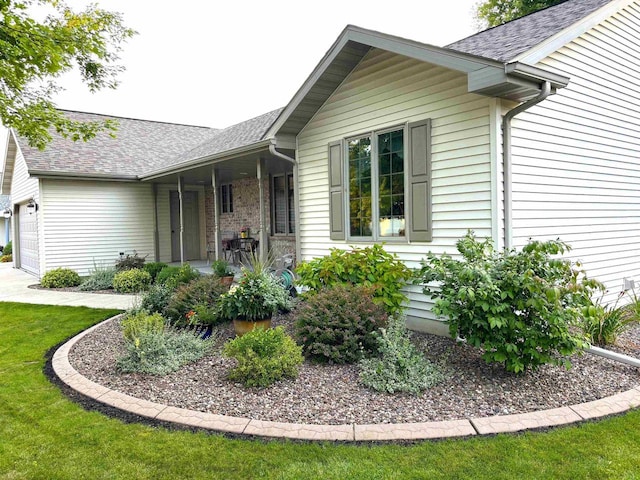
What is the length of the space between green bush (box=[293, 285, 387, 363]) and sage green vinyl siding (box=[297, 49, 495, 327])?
3.83 feet

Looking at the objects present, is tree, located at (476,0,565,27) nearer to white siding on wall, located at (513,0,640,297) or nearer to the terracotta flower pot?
white siding on wall, located at (513,0,640,297)

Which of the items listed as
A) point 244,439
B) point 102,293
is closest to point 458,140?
point 244,439

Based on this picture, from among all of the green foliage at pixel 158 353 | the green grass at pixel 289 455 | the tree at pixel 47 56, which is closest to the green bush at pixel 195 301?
the green foliage at pixel 158 353

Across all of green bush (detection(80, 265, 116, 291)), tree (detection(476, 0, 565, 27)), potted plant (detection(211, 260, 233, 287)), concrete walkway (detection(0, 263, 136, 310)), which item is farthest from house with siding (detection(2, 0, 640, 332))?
tree (detection(476, 0, 565, 27))

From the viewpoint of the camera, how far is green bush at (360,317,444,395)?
383 centimetres

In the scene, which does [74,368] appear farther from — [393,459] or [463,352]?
[463,352]

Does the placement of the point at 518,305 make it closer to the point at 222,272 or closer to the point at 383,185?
the point at 383,185

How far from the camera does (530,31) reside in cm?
555

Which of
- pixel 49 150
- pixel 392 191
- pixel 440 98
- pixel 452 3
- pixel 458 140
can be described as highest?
pixel 452 3

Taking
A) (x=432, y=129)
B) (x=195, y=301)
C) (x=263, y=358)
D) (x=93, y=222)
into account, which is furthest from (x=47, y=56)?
(x=93, y=222)

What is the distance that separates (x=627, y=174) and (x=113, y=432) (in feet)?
25.3

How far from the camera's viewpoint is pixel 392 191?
593 cm

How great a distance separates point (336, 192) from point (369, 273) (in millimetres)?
1691

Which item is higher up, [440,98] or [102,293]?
[440,98]
